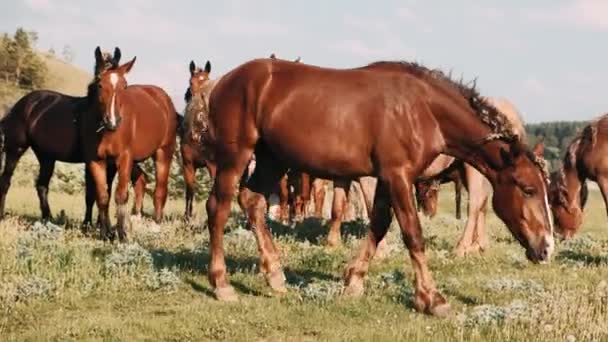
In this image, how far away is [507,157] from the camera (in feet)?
25.0

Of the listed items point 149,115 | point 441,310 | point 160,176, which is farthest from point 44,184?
point 441,310

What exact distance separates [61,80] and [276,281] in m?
100.0

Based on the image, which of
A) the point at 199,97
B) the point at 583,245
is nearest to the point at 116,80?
the point at 199,97

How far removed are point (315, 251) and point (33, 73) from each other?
8767 centimetres

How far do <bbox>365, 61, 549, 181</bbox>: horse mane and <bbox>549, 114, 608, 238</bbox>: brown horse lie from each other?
16.6 ft

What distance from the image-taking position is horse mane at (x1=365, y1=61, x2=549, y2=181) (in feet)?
25.1

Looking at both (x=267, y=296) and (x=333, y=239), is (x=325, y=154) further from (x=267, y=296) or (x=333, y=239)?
(x=333, y=239)

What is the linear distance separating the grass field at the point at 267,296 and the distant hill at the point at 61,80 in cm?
7761

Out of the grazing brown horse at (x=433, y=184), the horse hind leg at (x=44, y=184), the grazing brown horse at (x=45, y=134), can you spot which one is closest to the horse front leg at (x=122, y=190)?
the grazing brown horse at (x=45, y=134)

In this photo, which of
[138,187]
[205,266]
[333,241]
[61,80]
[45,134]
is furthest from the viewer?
[61,80]

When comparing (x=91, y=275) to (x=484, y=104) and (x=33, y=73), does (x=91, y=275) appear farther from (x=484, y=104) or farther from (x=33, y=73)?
(x=33, y=73)

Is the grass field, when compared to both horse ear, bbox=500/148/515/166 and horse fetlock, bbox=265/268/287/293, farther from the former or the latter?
horse ear, bbox=500/148/515/166

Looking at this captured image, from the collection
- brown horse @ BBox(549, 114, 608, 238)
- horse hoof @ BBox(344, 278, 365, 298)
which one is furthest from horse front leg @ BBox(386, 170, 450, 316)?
brown horse @ BBox(549, 114, 608, 238)

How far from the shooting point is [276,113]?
8078 millimetres
